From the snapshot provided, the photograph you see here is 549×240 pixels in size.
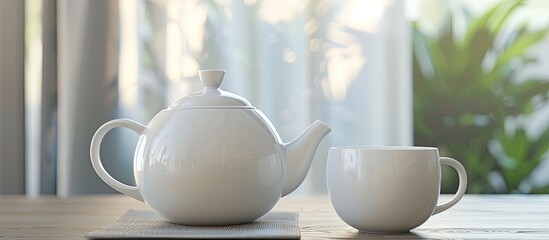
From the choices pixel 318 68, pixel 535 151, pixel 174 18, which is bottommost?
pixel 535 151

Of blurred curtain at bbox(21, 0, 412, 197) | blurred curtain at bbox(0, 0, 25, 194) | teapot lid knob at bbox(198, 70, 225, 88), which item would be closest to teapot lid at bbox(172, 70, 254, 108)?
teapot lid knob at bbox(198, 70, 225, 88)

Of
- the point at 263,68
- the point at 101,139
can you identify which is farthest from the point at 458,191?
the point at 263,68

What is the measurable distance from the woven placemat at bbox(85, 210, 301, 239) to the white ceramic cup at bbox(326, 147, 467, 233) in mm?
70

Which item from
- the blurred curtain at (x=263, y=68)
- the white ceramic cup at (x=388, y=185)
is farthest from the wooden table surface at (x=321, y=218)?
the blurred curtain at (x=263, y=68)

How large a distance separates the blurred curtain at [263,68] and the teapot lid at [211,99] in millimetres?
1338

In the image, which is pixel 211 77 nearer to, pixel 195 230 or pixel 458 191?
pixel 195 230

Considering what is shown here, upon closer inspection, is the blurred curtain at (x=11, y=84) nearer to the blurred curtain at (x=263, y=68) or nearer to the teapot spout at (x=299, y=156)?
the blurred curtain at (x=263, y=68)

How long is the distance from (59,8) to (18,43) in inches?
6.2

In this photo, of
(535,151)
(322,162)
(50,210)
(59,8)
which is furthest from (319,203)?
(535,151)

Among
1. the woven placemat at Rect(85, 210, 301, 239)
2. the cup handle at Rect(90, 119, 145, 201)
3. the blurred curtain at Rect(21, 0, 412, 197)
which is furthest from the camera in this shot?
the blurred curtain at Rect(21, 0, 412, 197)

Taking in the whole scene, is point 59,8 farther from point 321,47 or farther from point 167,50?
point 321,47

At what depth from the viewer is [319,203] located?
1.12 meters

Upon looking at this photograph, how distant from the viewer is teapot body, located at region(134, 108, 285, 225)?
0.76 meters

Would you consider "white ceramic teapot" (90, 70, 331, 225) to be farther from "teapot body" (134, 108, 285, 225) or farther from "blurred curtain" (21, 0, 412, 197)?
"blurred curtain" (21, 0, 412, 197)
